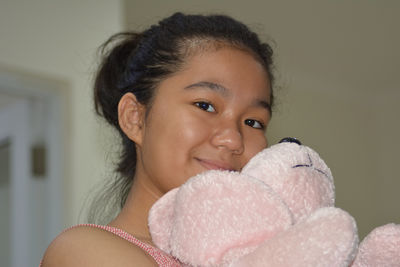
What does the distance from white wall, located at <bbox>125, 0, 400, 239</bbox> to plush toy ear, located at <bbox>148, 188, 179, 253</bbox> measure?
157cm

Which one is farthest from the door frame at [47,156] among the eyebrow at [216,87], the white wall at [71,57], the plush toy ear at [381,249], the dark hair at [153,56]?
the plush toy ear at [381,249]

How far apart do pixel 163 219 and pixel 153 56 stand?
1.44 feet

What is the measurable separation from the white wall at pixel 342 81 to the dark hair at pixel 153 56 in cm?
102

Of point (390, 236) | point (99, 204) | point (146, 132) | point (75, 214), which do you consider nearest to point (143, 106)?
point (146, 132)

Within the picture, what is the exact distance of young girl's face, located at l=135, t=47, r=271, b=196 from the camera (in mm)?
791

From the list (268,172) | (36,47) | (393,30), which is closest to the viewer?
(268,172)

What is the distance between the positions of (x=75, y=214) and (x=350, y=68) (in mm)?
1818

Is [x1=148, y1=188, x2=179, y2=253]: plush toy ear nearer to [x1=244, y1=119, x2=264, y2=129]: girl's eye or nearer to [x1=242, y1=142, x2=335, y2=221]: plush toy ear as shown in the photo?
[x1=242, y1=142, x2=335, y2=221]: plush toy ear

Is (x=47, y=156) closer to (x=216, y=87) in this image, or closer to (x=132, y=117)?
(x=132, y=117)

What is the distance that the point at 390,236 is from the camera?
1.87 ft

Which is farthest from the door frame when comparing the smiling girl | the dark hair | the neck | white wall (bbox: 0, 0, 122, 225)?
the neck

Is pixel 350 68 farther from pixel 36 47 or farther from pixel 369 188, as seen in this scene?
pixel 36 47

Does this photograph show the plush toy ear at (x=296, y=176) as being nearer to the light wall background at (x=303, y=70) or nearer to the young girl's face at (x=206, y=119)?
the young girl's face at (x=206, y=119)

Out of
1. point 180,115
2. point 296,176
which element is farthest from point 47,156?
point 296,176
